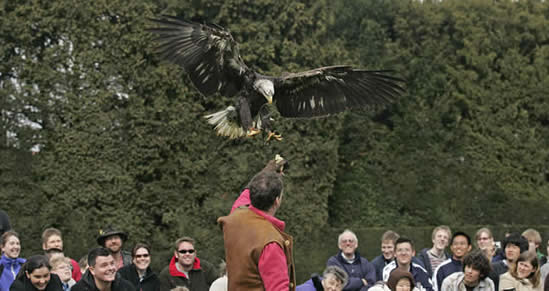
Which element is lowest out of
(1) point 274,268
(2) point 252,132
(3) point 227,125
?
(1) point 274,268

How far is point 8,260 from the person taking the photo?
22.0 ft

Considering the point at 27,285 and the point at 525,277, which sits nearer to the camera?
the point at 27,285

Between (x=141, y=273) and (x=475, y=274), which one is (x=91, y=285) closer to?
(x=141, y=273)

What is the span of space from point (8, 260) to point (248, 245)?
375cm

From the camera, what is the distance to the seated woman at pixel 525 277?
654 centimetres

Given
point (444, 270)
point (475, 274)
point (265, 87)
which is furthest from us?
point (444, 270)

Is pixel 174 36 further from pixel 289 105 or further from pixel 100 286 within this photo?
pixel 100 286

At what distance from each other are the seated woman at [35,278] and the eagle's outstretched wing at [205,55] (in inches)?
72.3

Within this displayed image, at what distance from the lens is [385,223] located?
49.1 feet

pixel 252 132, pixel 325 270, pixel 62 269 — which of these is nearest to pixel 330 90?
pixel 252 132

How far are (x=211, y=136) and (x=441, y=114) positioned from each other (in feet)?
17.8

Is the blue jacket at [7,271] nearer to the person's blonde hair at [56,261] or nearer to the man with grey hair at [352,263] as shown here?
the person's blonde hair at [56,261]

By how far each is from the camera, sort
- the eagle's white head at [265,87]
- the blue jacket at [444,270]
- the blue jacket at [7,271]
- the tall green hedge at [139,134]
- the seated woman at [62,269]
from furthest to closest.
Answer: the tall green hedge at [139,134], the blue jacket at [444,270], the blue jacket at [7,271], the seated woman at [62,269], the eagle's white head at [265,87]

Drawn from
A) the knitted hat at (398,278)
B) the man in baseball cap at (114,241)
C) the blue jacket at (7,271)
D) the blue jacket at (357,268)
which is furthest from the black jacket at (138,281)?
the knitted hat at (398,278)
